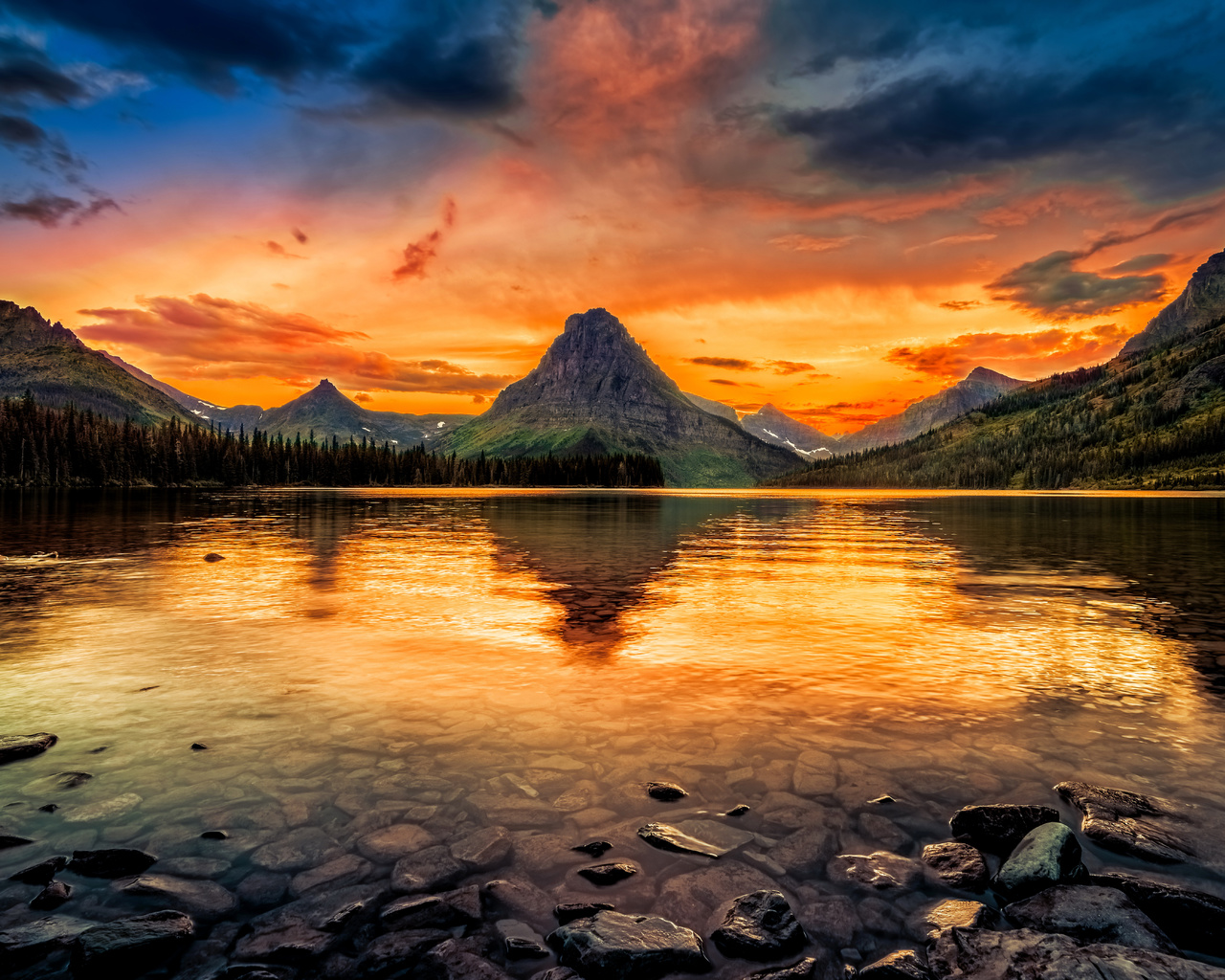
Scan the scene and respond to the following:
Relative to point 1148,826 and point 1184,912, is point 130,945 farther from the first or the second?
point 1148,826

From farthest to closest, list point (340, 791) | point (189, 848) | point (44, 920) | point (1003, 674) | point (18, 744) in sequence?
point (1003, 674)
point (18, 744)
point (340, 791)
point (189, 848)
point (44, 920)

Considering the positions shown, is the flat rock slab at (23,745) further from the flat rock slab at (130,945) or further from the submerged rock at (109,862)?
the flat rock slab at (130,945)

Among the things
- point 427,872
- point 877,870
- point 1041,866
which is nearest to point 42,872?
point 427,872

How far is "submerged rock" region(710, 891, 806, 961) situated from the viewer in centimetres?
759

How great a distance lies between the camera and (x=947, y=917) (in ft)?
26.8

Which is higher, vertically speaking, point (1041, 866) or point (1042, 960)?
point (1042, 960)

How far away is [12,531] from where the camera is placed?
203ft

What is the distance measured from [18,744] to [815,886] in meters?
14.9

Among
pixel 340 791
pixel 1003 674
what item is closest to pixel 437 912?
pixel 340 791

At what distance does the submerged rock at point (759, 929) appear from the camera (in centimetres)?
759

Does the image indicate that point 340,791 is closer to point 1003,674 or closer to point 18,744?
point 18,744

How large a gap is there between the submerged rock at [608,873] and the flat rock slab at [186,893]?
174 inches

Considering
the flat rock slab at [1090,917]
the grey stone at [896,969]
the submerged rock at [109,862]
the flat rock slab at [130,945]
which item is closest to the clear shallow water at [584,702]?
the submerged rock at [109,862]

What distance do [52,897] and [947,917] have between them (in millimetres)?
11036
